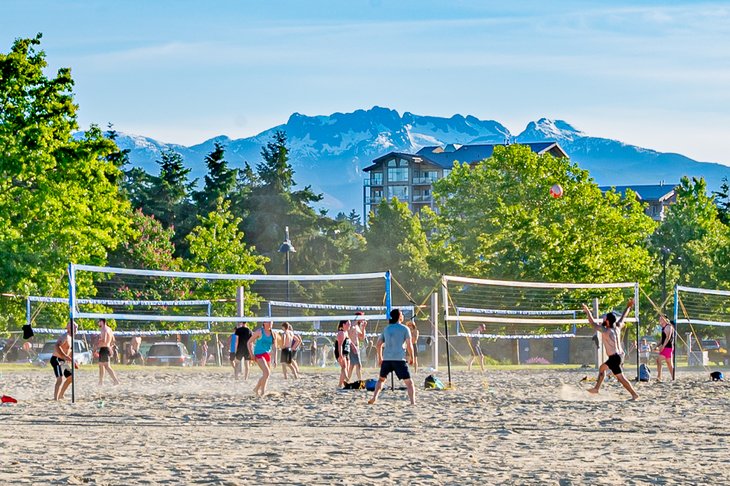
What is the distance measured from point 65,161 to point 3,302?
541 centimetres

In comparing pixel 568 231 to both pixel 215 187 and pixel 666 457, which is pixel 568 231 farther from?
pixel 666 457

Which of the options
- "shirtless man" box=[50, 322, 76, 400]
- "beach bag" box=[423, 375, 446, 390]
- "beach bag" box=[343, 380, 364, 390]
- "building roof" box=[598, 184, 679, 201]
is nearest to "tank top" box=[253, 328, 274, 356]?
"beach bag" box=[343, 380, 364, 390]

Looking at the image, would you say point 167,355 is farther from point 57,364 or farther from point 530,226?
point 57,364

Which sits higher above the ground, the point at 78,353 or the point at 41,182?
the point at 41,182

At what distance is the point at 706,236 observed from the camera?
78375 millimetres

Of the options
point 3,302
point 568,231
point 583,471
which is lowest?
point 583,471

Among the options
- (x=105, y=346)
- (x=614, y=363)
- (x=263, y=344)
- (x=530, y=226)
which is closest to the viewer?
(x=614, y=363)

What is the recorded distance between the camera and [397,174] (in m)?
181

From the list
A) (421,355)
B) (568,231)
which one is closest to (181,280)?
(421,355)

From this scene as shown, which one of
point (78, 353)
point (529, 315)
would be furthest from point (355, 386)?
point (529, 315)

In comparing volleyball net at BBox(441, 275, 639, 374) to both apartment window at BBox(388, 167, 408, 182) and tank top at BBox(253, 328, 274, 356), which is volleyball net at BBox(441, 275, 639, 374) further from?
apartment window at BBox(388, 167, 408, 182)

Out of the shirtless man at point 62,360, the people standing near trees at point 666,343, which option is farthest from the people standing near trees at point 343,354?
the people standing near trees at point 666,343

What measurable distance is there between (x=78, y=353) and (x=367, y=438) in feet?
129

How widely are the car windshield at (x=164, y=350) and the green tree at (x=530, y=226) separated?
15.6 metres
